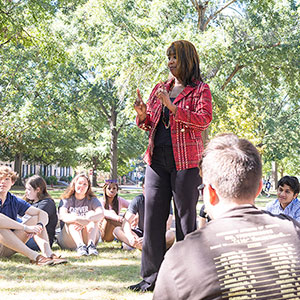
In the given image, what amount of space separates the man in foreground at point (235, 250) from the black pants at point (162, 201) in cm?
200

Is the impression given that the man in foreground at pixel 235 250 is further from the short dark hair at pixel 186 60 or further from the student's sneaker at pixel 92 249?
the student's sneaker at pixel 92 249

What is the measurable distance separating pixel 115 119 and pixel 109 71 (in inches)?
454

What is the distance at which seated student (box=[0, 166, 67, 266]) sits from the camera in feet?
18.1

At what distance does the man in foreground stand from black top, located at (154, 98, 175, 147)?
209 centimetres

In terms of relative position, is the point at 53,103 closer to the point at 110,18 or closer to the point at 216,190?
the point at 110,18

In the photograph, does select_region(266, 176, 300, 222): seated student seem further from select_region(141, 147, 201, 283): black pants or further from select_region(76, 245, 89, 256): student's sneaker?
select_region(76, 245, 89, 256): student's sneaker

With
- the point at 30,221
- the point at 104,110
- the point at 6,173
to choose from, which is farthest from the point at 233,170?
the point at 104,110

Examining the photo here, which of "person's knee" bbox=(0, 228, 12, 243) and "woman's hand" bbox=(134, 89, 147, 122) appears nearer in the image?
"woman's hand" bbox=(134, 89, 147, 122)

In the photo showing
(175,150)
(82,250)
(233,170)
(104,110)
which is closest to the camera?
(233,170)

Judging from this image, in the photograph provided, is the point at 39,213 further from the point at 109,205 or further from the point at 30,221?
the point at 109,205

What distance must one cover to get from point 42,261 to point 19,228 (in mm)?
499

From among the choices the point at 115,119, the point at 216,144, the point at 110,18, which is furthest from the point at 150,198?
the point at 115,119

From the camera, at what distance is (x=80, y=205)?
22.6ft

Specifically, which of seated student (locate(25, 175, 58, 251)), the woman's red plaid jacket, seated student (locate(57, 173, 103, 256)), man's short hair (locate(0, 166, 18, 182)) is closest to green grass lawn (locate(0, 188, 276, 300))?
seated student (locate(57, 173, 103, 256))
